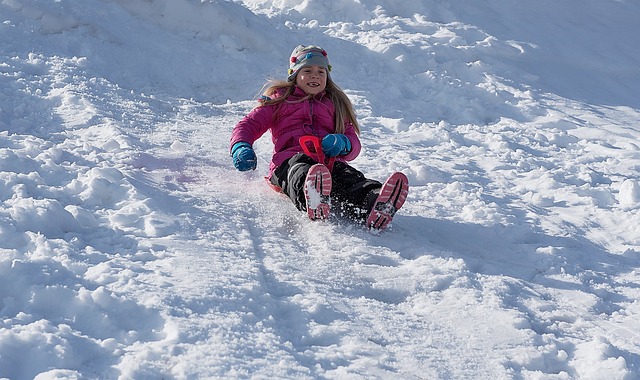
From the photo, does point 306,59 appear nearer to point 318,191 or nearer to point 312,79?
point 312,79

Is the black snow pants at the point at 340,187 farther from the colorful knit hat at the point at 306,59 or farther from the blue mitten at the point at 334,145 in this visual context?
the colorful knit hat at the point at 306,59

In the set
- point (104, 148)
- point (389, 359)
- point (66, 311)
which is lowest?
point (389, 359)

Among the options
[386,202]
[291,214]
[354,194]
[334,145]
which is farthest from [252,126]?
[386,202]

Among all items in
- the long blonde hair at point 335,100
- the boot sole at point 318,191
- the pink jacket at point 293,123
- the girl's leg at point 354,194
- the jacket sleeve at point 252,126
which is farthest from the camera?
the long blonde hair at point 335,100

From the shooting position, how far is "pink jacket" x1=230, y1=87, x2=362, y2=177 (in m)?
4.47

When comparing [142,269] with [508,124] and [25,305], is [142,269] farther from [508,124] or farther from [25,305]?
[508,124]

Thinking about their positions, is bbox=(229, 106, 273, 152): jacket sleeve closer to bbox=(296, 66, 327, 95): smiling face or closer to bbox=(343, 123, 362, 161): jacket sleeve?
bbox=(296, 66, 327, 95): smiling face

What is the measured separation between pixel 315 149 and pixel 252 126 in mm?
497

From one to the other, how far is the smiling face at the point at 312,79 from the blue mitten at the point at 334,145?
0.62 m

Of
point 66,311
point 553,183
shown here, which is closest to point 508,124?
point 553,183

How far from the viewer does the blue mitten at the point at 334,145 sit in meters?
4.25

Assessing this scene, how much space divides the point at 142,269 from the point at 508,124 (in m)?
4.41

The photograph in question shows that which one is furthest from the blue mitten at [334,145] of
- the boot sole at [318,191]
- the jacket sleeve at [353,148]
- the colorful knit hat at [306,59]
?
the colorful knit hat at [306,59]

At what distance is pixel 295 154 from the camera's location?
4371 mm
